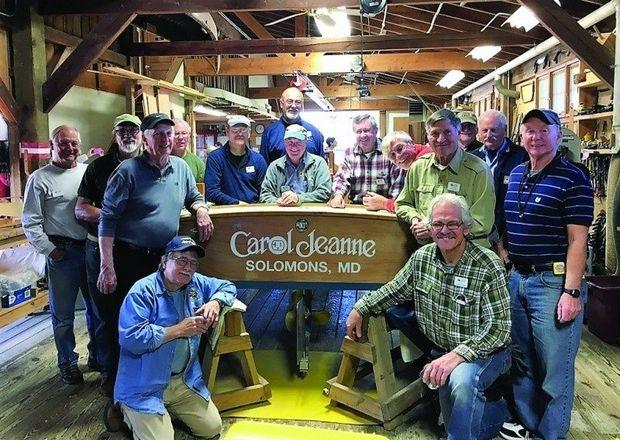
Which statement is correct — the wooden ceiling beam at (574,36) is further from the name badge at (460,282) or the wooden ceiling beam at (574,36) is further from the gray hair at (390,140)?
the name badge at (460,282)

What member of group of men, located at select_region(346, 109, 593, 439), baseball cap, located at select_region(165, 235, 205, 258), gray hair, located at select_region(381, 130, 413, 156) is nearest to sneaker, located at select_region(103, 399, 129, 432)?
baseball cap, located at select_region(165, 235, 205, 258)

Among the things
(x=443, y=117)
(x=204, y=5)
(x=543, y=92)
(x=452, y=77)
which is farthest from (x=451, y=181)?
(x=452, y=77)

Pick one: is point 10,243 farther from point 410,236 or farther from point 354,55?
point 354,55

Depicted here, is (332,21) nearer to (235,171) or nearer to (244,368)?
(235,171)

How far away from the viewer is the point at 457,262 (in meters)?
2.57

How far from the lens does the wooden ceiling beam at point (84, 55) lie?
5.15 metres

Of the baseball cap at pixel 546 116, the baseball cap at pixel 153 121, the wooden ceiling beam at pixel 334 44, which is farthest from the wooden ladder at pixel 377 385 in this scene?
the wooden ceiling beam at pixel 334 44

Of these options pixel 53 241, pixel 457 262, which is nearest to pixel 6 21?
pixel 53 241

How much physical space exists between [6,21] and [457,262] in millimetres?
4744

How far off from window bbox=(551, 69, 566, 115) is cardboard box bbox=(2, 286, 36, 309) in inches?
238

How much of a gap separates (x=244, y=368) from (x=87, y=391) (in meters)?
1.06

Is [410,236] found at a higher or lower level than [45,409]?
higher

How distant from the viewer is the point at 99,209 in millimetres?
3170

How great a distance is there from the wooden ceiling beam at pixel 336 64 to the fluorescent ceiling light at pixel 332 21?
1.65m
